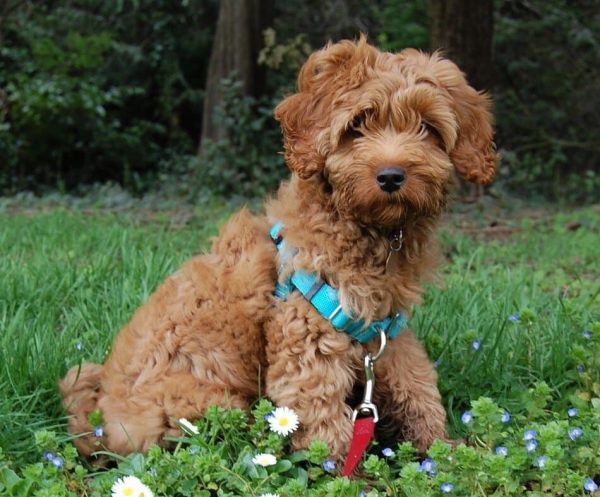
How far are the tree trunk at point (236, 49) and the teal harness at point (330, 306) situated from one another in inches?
335

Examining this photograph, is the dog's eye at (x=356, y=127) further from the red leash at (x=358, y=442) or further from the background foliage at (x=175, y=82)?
the background foliage at (x=175, y=82)

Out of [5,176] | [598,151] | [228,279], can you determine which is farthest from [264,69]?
[228,279]

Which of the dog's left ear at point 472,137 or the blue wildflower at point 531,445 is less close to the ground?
the dog's left ear at point 472,137

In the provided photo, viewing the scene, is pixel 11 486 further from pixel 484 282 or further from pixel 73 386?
pixel 484 282

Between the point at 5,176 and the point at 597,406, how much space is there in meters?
11.2

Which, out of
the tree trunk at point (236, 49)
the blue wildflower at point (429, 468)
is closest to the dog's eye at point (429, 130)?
the blue wildflower at point (429, 468)

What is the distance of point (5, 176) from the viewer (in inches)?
510

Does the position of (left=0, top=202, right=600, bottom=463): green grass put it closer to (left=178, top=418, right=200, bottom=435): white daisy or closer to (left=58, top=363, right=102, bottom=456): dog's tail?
(left=58, top=363, right=102, bottom=456): dog's tail

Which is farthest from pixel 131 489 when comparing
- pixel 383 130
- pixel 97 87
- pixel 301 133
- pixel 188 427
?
pixel 97 87

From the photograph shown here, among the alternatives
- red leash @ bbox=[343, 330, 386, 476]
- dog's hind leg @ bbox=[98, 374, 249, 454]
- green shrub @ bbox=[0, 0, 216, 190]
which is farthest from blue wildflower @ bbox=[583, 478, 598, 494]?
green shrub @ bbox=[0, 0, 216, 190]

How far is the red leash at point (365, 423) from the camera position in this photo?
324 centimetres

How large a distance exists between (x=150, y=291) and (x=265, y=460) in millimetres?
2180

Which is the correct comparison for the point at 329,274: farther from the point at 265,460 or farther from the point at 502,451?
the point at 502,451

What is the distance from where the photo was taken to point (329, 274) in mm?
3383
